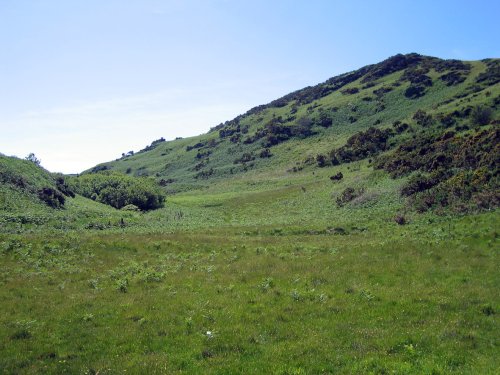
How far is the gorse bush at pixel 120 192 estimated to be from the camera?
255 feet

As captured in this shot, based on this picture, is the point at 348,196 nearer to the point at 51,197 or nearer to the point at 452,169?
the point at 452,169

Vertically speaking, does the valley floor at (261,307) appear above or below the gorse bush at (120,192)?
below

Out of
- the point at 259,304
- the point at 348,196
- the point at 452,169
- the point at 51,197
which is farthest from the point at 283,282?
the point at 51,197

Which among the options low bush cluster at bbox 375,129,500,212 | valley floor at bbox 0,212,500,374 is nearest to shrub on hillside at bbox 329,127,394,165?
low bush cluster at bbox 375,129,500,212

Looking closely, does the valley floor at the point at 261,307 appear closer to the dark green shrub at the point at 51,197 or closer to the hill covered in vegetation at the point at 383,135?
the hill covered in vegetation at the point at 383,135

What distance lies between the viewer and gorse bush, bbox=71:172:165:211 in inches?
3061

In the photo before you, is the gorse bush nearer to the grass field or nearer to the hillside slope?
the hillside slope

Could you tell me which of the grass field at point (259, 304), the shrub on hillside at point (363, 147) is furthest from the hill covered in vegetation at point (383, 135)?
the grass field at point (259, 304)

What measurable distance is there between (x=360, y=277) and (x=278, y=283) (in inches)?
168

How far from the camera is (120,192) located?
80.2m

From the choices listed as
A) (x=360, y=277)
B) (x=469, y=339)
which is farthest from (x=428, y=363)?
(x=360, y=277)

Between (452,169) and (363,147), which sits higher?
(363,147)

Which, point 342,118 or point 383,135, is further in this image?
point 342,118

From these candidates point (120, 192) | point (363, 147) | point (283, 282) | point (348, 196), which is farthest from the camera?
point (363, 147)
